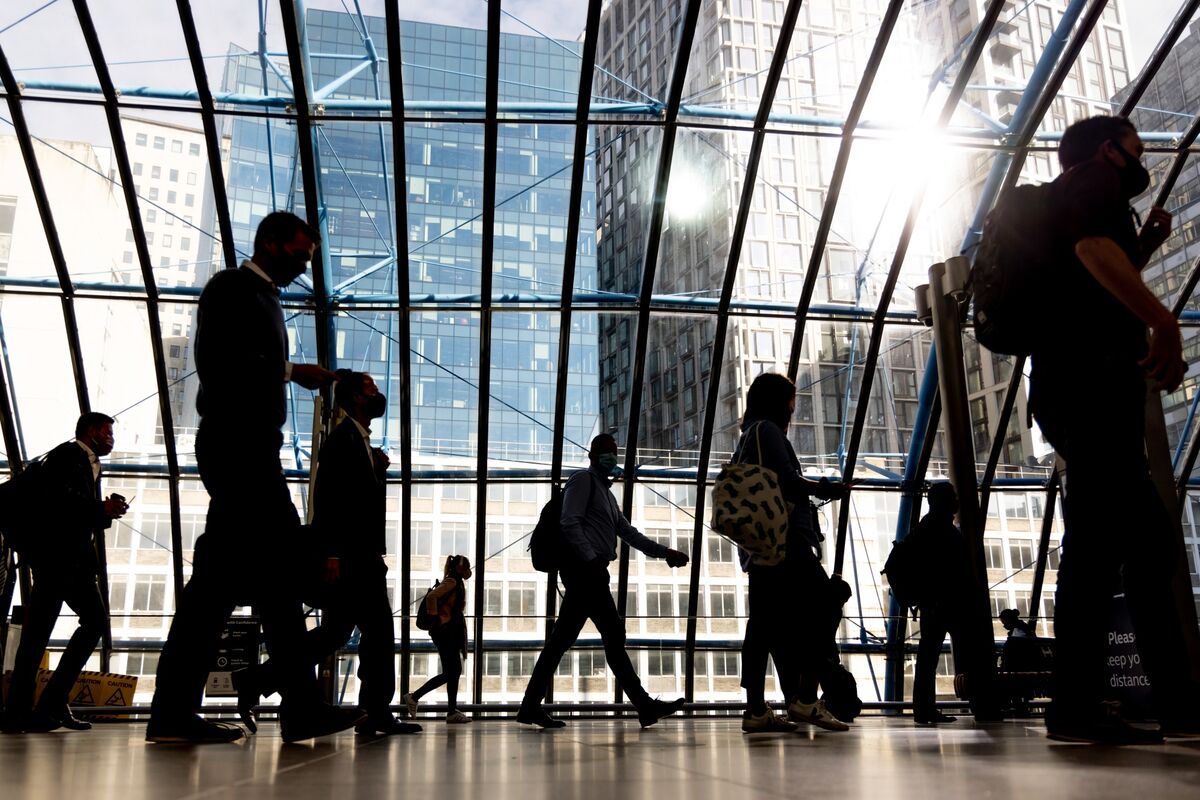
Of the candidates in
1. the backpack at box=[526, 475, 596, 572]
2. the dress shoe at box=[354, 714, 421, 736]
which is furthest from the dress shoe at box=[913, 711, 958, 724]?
the dress shoe at box=[354, 714, 421, 736]

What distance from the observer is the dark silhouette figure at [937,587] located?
6477mm

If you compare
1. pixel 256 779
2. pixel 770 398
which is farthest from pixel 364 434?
pixel 256 779

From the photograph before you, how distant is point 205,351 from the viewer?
375 cm

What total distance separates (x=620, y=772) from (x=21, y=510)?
4.54 metres

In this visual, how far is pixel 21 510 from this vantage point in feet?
18.2

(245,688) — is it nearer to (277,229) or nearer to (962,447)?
(277,229)

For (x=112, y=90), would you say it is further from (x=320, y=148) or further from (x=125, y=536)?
(x=125, y=536)

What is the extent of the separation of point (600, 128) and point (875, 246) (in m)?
3.59

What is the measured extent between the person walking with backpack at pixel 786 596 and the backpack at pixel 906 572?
1.70m

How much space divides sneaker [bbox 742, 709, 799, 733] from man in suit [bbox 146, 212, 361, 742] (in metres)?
1.93

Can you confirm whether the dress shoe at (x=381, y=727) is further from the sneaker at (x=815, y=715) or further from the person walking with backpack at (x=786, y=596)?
the sneaker at (x=815, y=715)

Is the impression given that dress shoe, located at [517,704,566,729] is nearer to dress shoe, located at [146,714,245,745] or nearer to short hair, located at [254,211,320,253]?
dress shoe, located at [146,714,245,745]

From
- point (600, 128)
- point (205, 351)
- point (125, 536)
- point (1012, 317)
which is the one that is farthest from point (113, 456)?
point (1012, 317)

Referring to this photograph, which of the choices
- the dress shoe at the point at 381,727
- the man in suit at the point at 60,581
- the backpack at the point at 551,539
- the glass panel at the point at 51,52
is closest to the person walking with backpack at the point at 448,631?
the backpack at the point at 551,539
